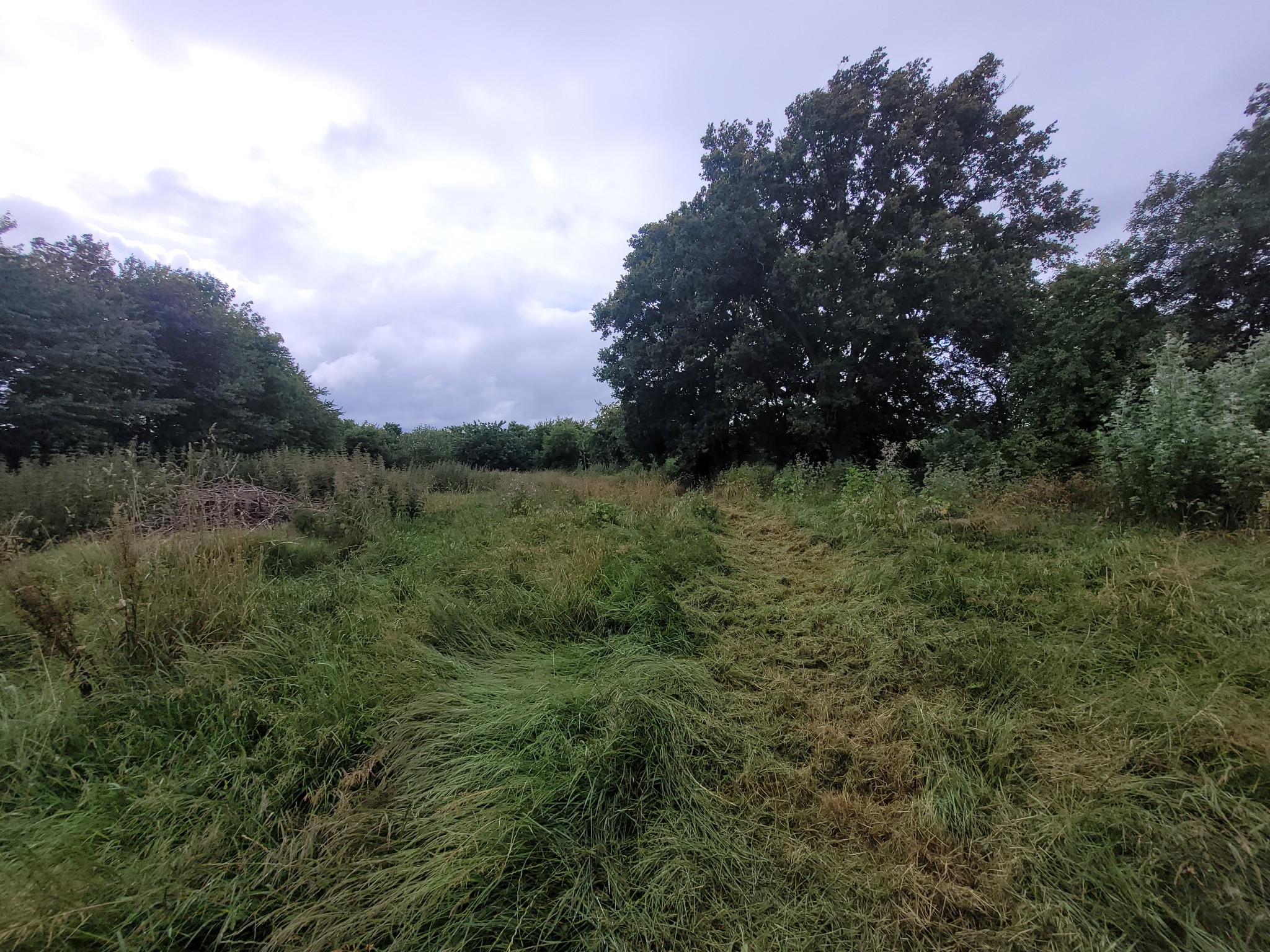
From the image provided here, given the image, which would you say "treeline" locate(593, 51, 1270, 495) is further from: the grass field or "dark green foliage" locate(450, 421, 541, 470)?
"dark green foliage" locate(450, 421, 541, 470)

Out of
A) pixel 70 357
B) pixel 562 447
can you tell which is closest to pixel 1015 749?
pixel 70 357

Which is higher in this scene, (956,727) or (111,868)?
(111,868)

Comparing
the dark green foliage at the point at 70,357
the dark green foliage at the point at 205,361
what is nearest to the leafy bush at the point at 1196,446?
the dark green foliage at the point at 205,361

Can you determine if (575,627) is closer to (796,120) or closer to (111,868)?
(111,868)

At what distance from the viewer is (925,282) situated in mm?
9930

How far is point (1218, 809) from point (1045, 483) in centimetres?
550

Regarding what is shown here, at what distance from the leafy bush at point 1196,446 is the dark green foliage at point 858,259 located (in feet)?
20.2

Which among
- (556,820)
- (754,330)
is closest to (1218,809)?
(556,820)

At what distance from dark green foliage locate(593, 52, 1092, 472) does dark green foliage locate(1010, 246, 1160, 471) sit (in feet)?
3.83

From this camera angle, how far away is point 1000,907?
4.96 feet

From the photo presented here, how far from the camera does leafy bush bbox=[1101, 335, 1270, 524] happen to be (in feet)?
11.6

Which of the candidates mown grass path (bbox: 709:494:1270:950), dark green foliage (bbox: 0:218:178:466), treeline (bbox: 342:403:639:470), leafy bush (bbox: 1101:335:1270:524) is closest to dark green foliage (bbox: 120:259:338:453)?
dark green foliage (bbox: 0:218:178:466)

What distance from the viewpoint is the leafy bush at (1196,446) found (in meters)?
3.54

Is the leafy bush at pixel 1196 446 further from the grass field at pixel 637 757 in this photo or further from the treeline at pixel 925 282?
the treeline at pixel 925 282
